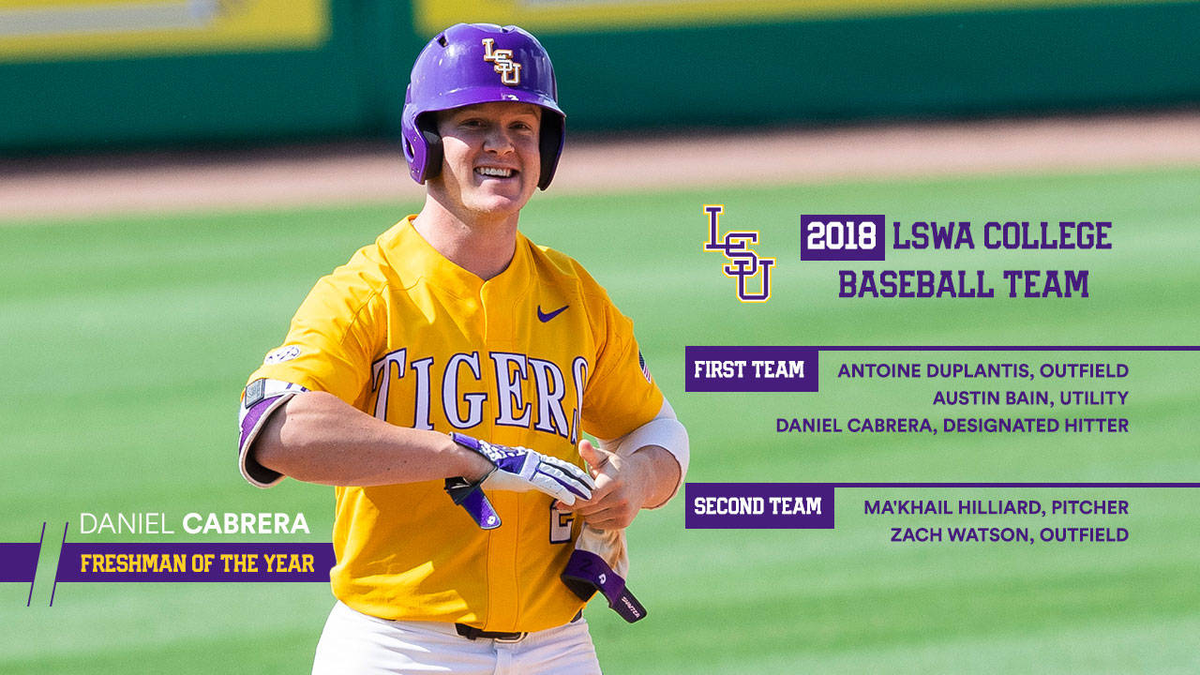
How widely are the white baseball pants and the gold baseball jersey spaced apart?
3cm

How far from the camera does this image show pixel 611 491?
3.35 m

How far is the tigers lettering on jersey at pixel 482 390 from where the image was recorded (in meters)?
3.28

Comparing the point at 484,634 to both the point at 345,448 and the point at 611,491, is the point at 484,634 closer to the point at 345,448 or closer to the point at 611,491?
the point at 611,491

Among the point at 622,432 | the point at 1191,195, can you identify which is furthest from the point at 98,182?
the point at 622,432

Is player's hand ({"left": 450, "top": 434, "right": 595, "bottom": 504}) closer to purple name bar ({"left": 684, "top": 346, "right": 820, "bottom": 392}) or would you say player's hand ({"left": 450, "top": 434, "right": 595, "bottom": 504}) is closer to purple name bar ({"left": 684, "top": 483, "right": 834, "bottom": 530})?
purple name bar ({"left": 684, "top": 483, "right": 834, "bottom": 530})

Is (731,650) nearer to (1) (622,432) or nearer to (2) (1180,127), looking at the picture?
(1) (622,432)

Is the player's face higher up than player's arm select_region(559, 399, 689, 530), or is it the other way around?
the player's face

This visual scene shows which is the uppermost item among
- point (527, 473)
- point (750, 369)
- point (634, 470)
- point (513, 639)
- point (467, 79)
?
point (467, 79)

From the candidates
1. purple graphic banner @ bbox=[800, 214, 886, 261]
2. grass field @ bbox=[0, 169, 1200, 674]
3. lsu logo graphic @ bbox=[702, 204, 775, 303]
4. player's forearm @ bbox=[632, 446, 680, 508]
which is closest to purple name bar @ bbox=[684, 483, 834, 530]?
grass field @ bbox=[0, 169, 1200, 674]

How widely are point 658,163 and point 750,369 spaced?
21.4 feet

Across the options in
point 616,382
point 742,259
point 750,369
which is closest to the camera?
point 616,382

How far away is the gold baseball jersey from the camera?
3.25 m

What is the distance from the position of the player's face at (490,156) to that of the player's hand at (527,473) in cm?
45

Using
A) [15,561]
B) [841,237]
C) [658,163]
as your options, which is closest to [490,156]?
[15,561]
